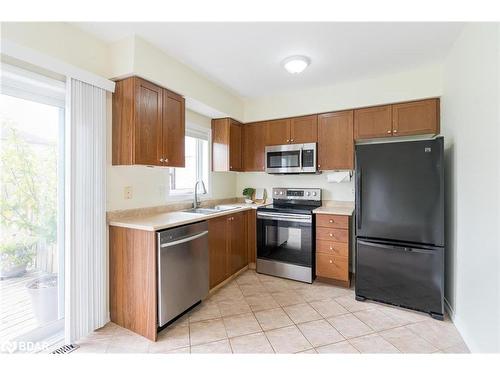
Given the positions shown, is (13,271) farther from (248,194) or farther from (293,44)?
(293,44)

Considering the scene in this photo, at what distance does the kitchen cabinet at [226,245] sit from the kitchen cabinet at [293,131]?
1177 mm

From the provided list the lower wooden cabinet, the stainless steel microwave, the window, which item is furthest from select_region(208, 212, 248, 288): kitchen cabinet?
the lower wooden cabinet

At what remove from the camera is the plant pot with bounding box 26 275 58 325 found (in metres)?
1.80

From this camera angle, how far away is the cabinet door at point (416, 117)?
256cm

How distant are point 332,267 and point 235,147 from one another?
81.8 inches

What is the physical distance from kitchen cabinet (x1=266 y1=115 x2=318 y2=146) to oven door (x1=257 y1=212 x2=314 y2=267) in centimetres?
106

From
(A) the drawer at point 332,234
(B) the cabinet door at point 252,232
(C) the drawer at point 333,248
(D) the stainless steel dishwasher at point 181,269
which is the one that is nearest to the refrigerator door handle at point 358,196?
(A) the drawer at point 332,234

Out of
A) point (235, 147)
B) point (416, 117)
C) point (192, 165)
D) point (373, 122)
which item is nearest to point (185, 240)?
point (192, 165)

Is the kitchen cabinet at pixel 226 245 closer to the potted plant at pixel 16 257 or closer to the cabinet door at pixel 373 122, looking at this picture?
the potted plant at pixel 16 257

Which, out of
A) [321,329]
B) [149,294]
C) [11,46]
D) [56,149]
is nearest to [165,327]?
[149,294]

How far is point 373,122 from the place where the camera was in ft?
9.30

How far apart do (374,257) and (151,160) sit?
94.1 inches

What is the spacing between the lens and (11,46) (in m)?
1.46

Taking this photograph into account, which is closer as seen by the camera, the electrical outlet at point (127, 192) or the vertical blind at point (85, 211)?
the vertical blind at point (85, 211)
